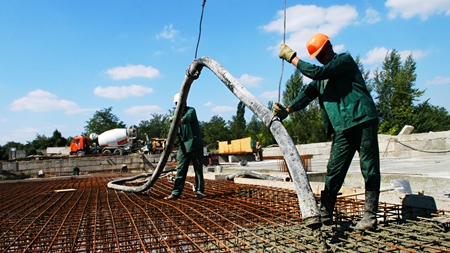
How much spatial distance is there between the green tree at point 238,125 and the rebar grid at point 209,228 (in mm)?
43648

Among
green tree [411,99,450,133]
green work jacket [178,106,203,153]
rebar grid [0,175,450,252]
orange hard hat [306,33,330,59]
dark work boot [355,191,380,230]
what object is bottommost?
rebar grid [0,175,450,252]

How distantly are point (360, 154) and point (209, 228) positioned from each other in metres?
1.30

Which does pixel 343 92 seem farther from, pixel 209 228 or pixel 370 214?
pixel 209 228

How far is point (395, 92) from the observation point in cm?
3275

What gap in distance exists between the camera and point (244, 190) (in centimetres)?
507

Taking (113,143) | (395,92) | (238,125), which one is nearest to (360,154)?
(113,143)

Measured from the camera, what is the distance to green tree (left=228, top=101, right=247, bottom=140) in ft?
159

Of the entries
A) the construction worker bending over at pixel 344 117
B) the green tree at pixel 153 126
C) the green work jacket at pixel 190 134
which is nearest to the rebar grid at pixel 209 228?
the construction worker bending over at pixel 344 117

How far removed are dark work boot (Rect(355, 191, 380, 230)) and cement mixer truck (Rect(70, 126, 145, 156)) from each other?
24115 mm

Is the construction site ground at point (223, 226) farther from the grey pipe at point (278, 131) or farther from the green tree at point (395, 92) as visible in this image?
the green tree at point (395, 92)

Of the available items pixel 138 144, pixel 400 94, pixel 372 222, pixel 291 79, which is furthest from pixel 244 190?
pixel 291 79

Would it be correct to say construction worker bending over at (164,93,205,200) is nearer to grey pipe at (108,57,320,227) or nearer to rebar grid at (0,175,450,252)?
rebar grid at (0,175,450,252)

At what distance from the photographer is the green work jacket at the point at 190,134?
4781 mm

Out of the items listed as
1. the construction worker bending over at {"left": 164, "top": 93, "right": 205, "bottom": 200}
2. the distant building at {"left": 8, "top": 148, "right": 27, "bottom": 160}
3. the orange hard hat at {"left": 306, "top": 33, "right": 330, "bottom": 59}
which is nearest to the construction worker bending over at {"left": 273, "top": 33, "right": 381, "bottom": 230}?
the orange hard hat at {"left": 306, "top": 33, "right": 330, "bottom": 59}
